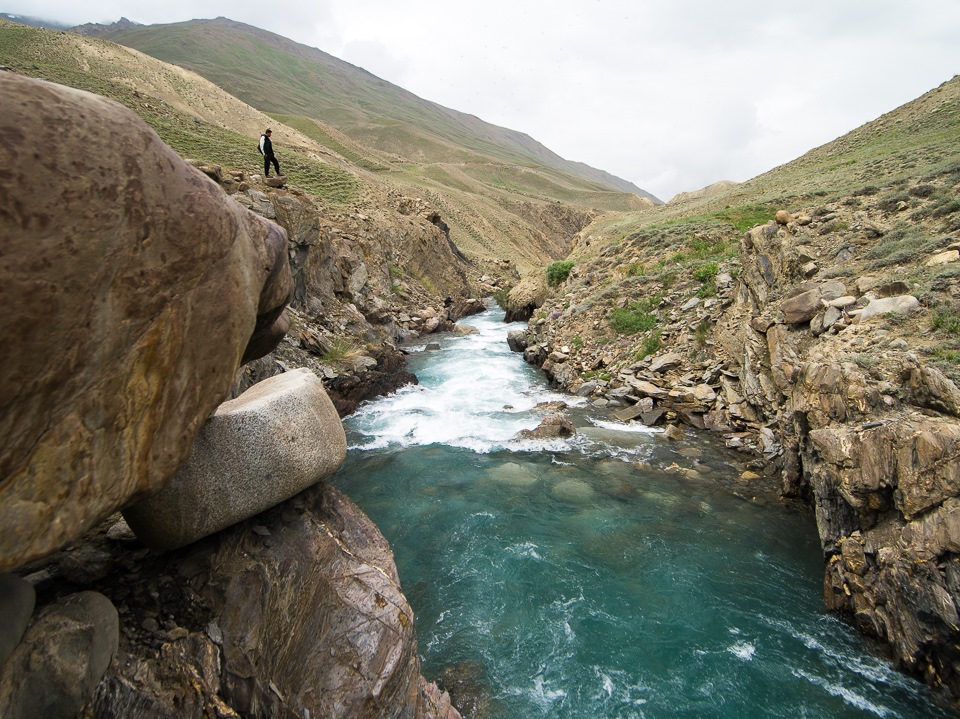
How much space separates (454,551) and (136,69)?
235ft

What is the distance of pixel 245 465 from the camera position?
4.72m

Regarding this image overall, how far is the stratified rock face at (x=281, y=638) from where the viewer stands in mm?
3617

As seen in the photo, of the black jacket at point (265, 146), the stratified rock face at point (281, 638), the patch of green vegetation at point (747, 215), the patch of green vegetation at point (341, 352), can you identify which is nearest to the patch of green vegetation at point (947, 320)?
the stratified rock face at point (281, 638)

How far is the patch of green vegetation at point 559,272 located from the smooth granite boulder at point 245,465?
25.5 meters

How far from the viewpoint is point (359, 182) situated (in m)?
47.0

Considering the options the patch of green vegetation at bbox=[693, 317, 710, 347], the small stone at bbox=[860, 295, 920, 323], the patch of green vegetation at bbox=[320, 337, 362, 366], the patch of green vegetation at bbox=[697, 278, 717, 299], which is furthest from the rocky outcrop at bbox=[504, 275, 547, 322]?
the small stone at bbox=[860, 295, 920, 323]

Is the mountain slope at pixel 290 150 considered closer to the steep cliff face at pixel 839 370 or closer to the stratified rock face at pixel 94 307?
the steep cliff face at pixel 839 370

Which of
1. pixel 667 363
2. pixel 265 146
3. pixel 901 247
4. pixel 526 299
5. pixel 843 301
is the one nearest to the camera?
pixel 843 301

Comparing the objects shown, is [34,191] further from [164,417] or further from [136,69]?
[136,69]

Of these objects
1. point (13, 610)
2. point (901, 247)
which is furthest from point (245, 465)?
point (901, 247)

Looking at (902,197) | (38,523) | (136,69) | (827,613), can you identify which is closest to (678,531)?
(827,613)

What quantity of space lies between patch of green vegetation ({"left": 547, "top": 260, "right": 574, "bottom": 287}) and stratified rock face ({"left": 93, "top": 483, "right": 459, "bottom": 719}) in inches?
1024

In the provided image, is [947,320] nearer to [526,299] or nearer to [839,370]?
[839,370]

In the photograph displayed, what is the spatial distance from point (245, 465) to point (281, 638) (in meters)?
1.51
